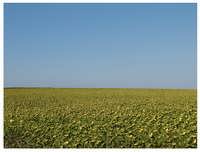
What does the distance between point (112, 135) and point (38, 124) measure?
309cm

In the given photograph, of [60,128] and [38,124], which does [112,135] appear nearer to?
[60,128]

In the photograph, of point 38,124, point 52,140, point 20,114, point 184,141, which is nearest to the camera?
point 184,141

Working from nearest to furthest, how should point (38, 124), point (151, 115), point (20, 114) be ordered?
1. point (38, 124)
2. point (151, 115)
3. point (20, 114)

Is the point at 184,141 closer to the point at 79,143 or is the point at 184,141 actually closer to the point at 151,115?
the point at 79,143

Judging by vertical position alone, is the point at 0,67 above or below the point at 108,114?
above

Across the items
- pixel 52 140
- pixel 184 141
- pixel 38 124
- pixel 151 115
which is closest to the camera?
pixel 184 141

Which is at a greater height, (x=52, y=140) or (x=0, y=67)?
(x=0, y=67)

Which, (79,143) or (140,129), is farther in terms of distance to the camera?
(140,129)

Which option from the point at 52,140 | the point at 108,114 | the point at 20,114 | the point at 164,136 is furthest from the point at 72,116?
the point at 164,136

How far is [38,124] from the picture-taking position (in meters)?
12.0

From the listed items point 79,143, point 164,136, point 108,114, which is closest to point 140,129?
point 164,136

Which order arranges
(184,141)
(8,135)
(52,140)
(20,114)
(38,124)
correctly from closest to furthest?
(184,141)
(52,140)
(8,135)
(38,124)
(20,114)

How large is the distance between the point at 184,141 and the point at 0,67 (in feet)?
17.9

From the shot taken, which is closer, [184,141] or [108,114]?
[184,141]
